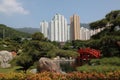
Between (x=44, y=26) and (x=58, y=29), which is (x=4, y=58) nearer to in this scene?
(x=58, y=29)

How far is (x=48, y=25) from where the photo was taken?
78.8 metres

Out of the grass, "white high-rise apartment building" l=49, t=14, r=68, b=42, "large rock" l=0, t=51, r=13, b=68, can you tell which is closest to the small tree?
the grass

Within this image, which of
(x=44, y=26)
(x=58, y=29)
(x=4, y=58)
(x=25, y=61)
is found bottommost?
(x=4, y=58)

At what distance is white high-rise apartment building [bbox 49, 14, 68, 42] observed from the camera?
2958 inches

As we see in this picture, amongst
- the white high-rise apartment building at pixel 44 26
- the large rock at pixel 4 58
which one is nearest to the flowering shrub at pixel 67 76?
the large rock at pixel 4 58

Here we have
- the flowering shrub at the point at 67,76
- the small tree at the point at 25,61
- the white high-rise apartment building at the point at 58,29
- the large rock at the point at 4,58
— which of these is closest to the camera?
the flowering shrub at the point at 67,76

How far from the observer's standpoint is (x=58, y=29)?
76.2 metres

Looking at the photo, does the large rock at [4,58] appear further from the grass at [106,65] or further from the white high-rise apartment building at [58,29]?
the white high-rise apartment building at [58,29]

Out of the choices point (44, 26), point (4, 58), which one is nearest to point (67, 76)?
point (4, 58)

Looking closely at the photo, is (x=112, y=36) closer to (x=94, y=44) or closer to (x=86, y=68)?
(x=94, y=44)

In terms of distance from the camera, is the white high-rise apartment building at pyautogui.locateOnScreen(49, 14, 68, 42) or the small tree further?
the white high-rise apartment building at pyautogui.locateOnScreen(49, 14, 68, 42)

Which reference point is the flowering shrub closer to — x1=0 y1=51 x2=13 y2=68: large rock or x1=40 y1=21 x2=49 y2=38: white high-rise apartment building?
x1=0 y1=51 x2=13 y2=68: large rock

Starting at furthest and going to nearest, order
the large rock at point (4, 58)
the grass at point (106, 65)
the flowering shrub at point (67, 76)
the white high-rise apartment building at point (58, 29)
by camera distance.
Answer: the white high-rise apartment building at point (58, 29)
the large rock at point (4, 58)
the grass at point (106, 65)
the flowering shrub at point (67, 76)

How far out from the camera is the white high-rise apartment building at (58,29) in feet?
246
